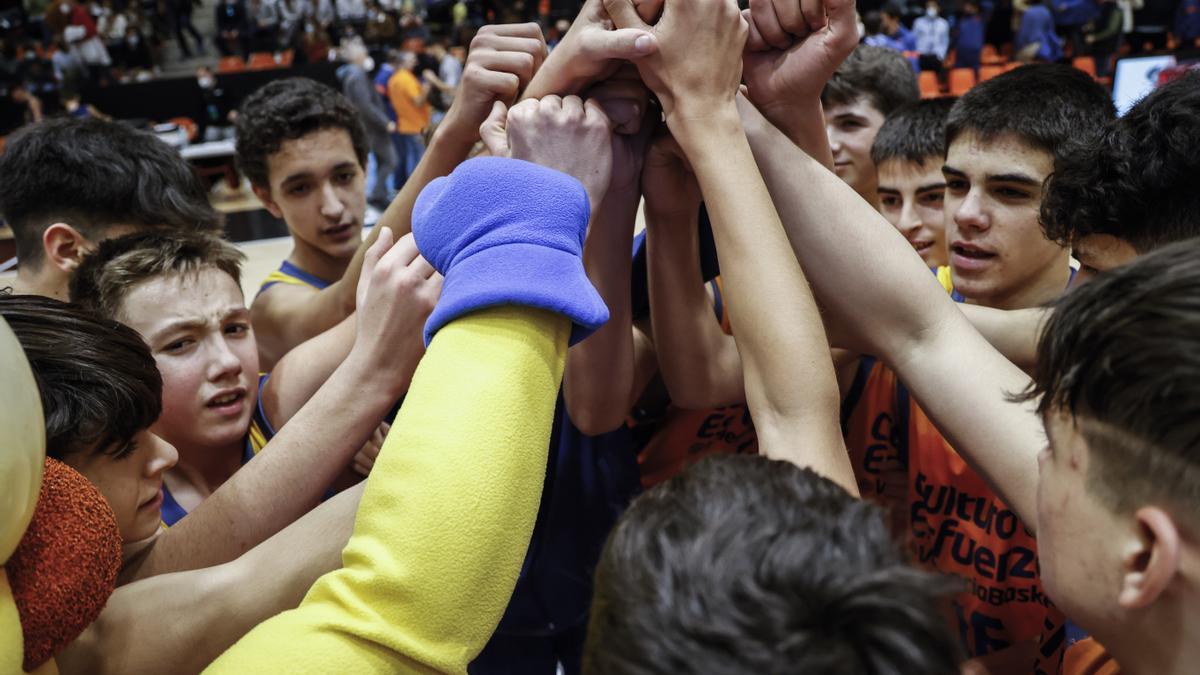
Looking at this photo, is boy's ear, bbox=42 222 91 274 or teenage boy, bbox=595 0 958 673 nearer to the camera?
teenage boy, bbox=595 0 958 673

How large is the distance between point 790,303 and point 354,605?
0.57 metres

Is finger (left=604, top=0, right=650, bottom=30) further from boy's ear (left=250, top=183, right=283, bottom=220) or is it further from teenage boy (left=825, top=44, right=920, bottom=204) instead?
boy's ear (left=250, top=183, right=283, bottom=220)

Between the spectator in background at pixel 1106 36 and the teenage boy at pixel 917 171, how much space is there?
423 inches

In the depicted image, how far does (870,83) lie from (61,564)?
270 cm

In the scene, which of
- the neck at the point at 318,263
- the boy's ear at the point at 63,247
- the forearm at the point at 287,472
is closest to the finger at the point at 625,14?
the forearm at the point at 287,472

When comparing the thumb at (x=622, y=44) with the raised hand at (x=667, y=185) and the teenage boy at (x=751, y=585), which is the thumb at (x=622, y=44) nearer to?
the raised hand at (x=667, y=185)

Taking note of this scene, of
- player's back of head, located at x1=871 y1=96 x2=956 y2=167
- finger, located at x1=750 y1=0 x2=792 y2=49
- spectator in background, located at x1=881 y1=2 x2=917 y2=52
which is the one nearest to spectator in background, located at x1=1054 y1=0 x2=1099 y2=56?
spectator in background, located at x1=881 y1=2 x2=917 y2=52

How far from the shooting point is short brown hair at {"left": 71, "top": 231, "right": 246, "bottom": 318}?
1.61 meters

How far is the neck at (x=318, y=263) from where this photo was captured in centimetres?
278

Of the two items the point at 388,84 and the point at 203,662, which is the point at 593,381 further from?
the point at 388,84

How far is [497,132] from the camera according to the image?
1.37 m

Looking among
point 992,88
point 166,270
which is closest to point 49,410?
point 166,270

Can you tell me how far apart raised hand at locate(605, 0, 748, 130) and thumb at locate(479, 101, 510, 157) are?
0.25 meters

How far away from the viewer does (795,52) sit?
122cm
